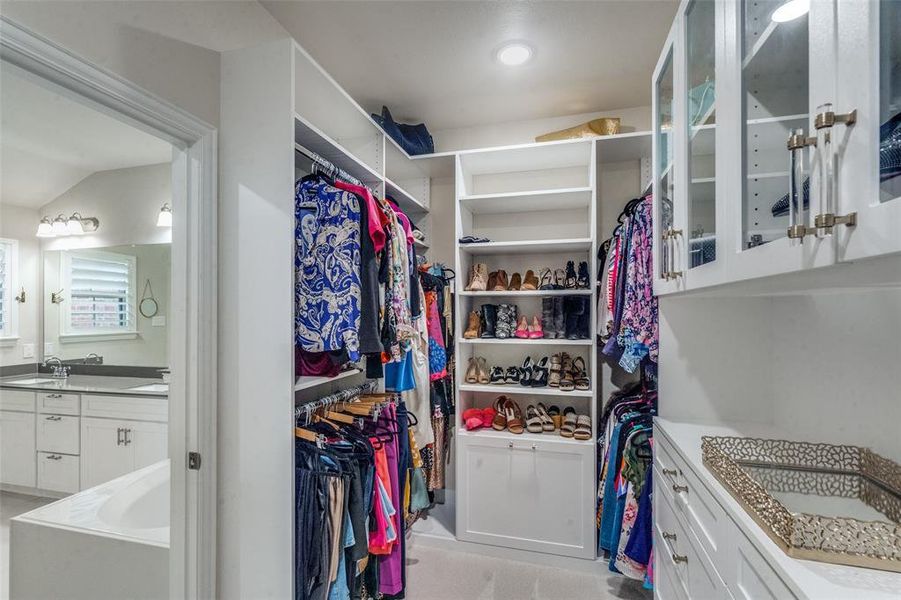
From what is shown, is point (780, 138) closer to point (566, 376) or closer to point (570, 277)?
point (570, 277)

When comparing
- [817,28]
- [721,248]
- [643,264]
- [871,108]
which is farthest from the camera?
[643,264]

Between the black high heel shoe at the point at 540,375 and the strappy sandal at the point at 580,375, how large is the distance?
0.17 metres

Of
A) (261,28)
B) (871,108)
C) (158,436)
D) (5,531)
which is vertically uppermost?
(261,28)

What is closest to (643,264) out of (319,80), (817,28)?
(817,28)

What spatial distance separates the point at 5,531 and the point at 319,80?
2355 mm

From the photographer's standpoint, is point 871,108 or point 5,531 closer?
point 871,108

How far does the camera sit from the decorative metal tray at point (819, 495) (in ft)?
2.21

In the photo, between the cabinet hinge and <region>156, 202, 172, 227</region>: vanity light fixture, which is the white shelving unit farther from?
<region>156, 202, 172, 227</region>: vanity light fixture

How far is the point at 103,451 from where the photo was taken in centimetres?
234

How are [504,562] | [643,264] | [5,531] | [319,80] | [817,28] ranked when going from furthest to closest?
[504,562], [643,264], [5,531], [319,80], [817,28]

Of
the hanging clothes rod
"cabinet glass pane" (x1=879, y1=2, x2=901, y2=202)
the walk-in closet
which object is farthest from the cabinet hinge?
"cabinet glass pane" (x1=879, y1=2, x2=901, y2=202)

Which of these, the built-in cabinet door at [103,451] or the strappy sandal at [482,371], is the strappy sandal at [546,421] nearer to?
the strappy sandal at [482,371]

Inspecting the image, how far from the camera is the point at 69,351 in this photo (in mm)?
2344

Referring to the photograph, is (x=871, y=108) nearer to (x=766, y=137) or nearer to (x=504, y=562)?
(x=766, y=137)
